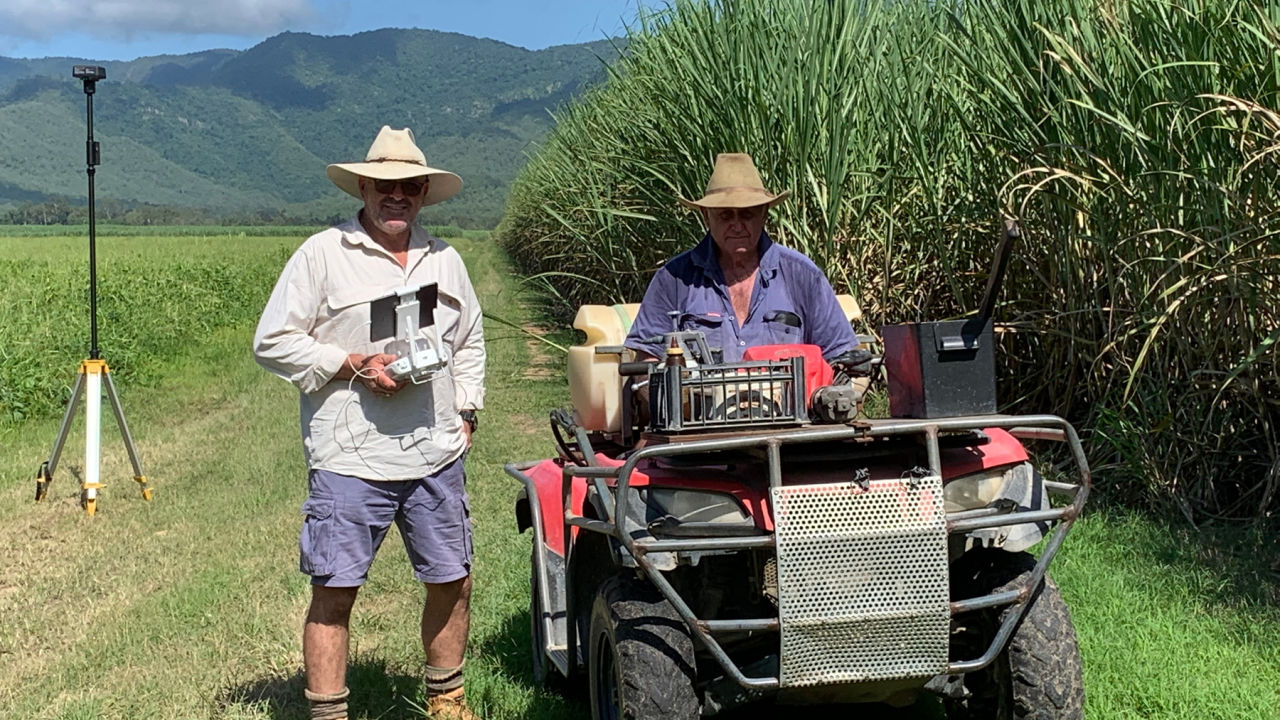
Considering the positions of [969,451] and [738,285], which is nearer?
[969,451]

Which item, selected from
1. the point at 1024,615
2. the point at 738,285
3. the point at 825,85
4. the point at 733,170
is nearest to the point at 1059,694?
the point at 1024,615

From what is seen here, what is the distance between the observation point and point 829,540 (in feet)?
9.93

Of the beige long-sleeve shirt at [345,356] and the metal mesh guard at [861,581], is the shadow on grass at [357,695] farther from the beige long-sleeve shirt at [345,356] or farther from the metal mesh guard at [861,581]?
the metal mesh guard at [861,581]

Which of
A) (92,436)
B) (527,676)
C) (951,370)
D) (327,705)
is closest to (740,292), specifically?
(951,370)

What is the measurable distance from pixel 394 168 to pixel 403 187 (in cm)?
7

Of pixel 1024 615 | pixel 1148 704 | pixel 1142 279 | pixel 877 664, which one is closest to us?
pixel 877 664

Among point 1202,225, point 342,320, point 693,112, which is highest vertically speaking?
point 693,112

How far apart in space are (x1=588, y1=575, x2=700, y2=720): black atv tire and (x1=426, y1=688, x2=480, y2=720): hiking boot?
835 mm

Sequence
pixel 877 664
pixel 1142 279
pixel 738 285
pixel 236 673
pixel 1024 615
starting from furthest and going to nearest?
pixel 1142 279 → pixel 236 673 → pixel 738 285 → pixel 1024 615 → pixel 877 664

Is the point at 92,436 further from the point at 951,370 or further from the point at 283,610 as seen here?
the point at 951,370

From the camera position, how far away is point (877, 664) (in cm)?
310

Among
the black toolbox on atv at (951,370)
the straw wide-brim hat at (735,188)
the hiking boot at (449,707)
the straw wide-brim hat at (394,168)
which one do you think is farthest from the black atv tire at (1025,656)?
the straw wide-brim hat at (394,168)

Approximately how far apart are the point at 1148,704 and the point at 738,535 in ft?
5.03

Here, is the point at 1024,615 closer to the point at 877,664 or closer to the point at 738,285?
the point at 877,664
